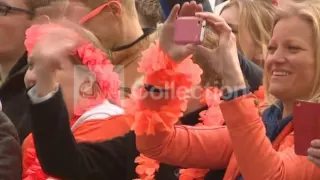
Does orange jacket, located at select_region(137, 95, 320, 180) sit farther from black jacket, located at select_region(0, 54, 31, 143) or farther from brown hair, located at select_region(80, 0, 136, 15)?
brown hair, located at select_region(80, 0, 136, 15)

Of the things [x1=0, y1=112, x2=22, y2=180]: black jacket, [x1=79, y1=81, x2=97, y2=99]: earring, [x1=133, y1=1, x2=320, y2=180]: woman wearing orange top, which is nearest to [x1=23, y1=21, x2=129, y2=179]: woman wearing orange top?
[x1=79, y1=81, x2=97, y2=99]: earring

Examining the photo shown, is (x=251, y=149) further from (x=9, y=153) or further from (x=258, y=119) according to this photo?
(x=9, y=153)

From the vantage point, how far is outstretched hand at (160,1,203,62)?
6.26 ft

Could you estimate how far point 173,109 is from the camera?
198 centimetres

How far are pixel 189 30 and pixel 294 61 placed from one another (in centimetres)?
30

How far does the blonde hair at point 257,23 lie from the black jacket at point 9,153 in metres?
1.16

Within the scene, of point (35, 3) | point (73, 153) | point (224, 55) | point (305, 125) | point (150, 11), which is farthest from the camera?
point (150, 11)

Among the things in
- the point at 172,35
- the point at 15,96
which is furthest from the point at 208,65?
the point at 15,96

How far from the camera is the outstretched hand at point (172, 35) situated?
6.26 feet

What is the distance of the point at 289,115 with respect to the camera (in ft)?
6.32

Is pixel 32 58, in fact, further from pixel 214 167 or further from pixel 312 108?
pixel 312 108

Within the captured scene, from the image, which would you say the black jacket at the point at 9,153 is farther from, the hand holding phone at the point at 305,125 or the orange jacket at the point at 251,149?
the hand holding phone at the point at 305,125

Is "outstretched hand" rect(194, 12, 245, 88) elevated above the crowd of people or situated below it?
above

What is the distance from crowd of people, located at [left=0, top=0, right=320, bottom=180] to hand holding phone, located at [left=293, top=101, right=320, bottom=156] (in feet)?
0.08
